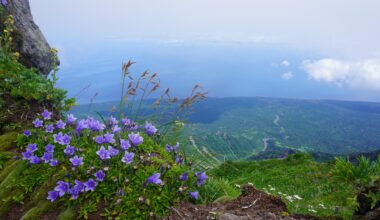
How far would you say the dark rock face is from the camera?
1330 cm

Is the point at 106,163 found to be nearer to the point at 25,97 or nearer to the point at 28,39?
the point at 25,97

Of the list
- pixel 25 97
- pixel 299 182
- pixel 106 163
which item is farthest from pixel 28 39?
pixel 299 182

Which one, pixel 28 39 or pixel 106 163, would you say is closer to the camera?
pixel 106 163

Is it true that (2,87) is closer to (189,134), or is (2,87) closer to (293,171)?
(189,134)

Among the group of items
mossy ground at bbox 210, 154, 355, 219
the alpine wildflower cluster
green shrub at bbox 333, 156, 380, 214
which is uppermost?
green shrub at bbox 333, 156, 380, 214

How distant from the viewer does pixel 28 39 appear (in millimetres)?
13641

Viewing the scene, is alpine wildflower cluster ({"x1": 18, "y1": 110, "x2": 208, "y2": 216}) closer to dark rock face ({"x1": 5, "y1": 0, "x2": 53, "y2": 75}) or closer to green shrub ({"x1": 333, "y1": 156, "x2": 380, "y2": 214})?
green shrub ({"x1": 333, "y1": 156, "x2": 380, "y2": 214})

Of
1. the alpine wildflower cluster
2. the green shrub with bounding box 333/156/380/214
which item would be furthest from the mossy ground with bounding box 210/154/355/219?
the alpine wildflower cluster

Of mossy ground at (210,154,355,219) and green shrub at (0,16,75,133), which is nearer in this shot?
green shrub at (0,16,75,133)

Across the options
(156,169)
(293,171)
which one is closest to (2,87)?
(156,169)

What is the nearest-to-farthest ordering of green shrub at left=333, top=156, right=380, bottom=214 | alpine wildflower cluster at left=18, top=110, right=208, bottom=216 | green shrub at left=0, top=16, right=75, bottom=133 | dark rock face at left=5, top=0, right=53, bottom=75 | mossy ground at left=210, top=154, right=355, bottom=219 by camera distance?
green shrub at left=333, top=156, right=380, bottom=214 → alpine wildflower cluster at left=18, top=110, right=208, bottom=216 → green shrub at left=0, top=16, right=75, bottom=133 → mossy ground at left=210, top=154, right=355, bottom=219 → dark rock face at left=5, top=0, right=53, bottom=75

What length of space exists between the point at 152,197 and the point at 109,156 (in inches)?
34.0

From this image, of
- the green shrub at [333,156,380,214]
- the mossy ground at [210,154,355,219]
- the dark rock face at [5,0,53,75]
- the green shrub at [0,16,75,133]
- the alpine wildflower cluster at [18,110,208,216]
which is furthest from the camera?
the dark rock face at [5,0,53,75]

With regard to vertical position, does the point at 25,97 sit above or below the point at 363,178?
below
